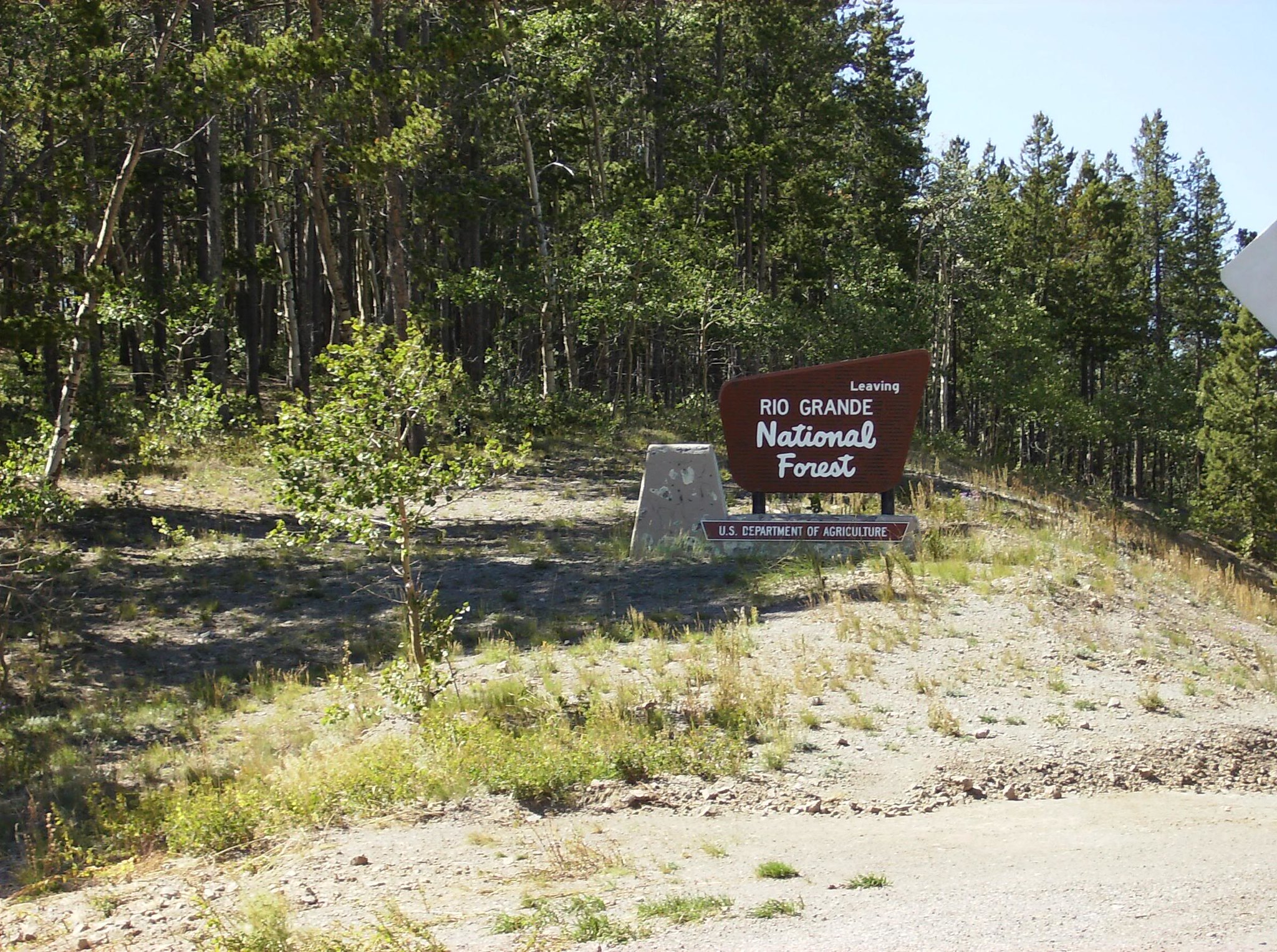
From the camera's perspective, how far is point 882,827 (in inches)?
329

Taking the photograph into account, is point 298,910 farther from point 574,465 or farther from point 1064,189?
point 1064,189

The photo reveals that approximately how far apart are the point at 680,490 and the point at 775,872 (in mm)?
10808

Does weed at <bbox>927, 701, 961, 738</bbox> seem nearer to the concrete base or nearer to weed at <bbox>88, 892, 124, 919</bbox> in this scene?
weed at <bbox>88, 892, 124, 919</bbox>

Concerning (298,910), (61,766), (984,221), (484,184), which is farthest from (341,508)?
(984,221)

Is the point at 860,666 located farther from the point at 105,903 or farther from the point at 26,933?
the point at 26,933

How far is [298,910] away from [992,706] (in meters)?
6.46

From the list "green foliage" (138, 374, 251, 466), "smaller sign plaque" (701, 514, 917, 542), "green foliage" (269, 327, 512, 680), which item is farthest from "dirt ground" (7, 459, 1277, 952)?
"green foliage" (138, 374, 251, 466)

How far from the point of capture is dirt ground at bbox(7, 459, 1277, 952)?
20.9 ft

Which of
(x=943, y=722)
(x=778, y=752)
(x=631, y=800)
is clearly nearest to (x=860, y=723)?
(x=943, y=722)

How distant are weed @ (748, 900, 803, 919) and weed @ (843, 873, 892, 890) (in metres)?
0.46

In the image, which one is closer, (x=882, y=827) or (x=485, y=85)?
(x=882, y=827)

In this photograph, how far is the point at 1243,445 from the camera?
1727 inches

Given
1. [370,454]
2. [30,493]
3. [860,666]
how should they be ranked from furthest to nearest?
[30,493]
[860,666]
[370,454]

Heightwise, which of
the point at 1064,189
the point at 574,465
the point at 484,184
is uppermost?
the point at 1064,189
